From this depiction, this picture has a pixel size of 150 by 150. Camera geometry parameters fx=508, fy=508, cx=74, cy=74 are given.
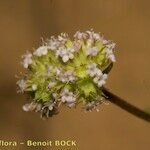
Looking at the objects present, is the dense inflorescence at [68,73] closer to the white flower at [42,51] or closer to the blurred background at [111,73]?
the white flower at [42,51]

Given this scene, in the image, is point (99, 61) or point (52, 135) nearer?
point (99, 61)

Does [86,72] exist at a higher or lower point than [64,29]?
lower

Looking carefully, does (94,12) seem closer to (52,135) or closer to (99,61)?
(52,135)

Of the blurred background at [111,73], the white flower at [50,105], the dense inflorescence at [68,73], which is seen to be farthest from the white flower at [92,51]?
the blurred background at [111,73]

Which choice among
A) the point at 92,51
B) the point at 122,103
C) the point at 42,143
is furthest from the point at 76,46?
the point at 42,143

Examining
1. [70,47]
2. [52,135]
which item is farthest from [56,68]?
[52,135]

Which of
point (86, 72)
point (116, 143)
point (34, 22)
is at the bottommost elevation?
point (86, 72)
